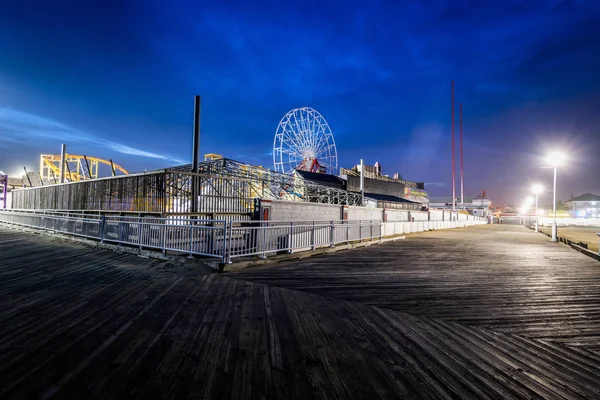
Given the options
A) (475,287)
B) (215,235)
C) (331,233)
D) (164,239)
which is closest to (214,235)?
(215,235)

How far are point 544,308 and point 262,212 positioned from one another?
33.5 feet

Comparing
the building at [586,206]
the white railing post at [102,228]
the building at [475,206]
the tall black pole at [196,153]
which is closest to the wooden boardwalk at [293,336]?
the white railing post at [102,228]

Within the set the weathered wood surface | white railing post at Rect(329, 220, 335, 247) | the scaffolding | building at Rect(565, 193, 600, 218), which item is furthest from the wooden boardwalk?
building at Rect(565, 193, 600, 218)

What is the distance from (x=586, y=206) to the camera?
389ft

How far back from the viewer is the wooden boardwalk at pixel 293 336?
251 centimetres

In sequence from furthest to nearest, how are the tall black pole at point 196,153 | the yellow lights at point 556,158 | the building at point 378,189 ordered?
the building at point 378,189
the yellow lights at point 556,158
the tall black pole at point 196,153

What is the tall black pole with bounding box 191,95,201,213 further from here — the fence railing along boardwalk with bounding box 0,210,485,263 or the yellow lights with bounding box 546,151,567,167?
the yellow lights with bounding box 546,151,567,167

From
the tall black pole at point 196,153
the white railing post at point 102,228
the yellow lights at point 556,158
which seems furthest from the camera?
the yellow lights at point 556,158

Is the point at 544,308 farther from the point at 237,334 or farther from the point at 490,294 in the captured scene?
the point at 237,334

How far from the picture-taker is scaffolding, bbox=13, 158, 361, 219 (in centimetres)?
1570

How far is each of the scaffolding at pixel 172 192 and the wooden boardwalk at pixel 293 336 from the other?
7889mm

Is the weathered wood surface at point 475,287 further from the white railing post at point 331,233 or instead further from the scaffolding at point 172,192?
the scaffolding at point 172,192

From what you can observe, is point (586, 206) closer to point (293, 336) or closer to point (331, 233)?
point (331, 233)

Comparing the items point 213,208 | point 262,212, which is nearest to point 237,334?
point 262,212
